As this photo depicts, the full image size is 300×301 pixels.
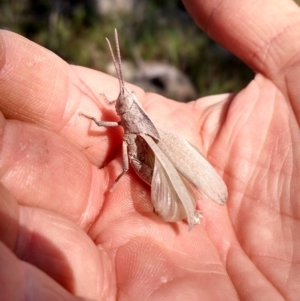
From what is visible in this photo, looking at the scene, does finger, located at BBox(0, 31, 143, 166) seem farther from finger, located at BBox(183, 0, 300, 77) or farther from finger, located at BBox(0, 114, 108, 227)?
finger, located at BBox(183, 0, 300, 77)

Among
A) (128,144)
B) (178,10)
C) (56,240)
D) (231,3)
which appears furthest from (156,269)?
(178,10)

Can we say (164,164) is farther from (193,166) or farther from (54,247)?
(54,247)

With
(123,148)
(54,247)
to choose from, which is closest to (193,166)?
(123,148)

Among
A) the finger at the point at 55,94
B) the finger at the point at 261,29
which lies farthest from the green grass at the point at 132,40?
the finger at the point at 55,94

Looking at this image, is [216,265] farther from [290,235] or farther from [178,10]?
[178,10]

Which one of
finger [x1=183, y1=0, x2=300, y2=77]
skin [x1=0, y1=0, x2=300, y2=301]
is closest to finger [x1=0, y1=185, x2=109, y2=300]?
skin [x1=0, y1=0, x2=300, y2=301]
